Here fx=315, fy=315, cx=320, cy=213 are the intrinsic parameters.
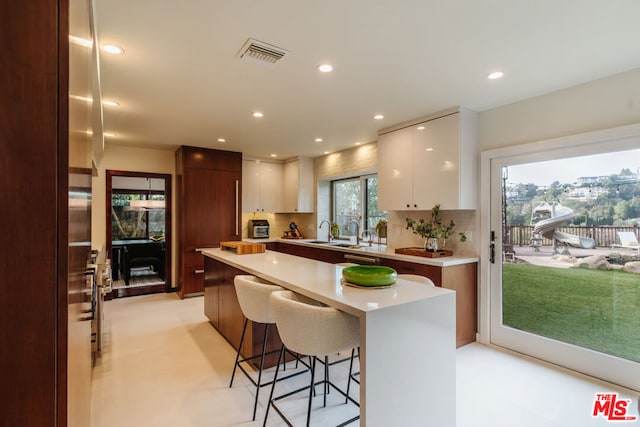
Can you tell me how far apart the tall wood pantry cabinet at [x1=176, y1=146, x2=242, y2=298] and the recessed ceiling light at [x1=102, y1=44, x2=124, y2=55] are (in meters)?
2.87

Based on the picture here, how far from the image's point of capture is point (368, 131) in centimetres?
415

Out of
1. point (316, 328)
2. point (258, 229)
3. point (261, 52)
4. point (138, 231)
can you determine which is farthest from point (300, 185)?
point (316, 328)

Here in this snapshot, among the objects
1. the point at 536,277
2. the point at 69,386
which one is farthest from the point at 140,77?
the point at 536,277

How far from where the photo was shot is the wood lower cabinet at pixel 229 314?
2646mm

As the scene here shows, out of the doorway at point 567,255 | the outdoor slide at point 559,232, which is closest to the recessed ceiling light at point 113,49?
the doorway at point 567,255

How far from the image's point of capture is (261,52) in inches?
84.8

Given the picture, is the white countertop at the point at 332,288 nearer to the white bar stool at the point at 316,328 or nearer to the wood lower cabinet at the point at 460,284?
the white bar stool at the point at 316,328

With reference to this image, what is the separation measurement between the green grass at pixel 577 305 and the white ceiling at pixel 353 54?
5.44 feet

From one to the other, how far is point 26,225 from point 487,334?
3744 mm

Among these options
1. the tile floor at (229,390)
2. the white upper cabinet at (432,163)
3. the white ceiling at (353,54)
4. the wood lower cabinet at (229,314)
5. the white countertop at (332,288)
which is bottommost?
the tile floor at (229,390)

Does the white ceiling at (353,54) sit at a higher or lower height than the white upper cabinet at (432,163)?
higher

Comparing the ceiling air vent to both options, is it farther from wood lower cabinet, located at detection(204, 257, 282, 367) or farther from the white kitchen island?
wood lower cabinet, located at detection(204, 257, 282, 367)

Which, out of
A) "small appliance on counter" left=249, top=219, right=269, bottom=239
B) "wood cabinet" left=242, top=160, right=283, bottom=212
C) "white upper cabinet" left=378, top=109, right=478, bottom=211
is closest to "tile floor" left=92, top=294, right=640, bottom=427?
"white upper cabinet" left=378, top=109, right=478, bottom=211

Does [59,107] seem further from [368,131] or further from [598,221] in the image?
[368,131]
